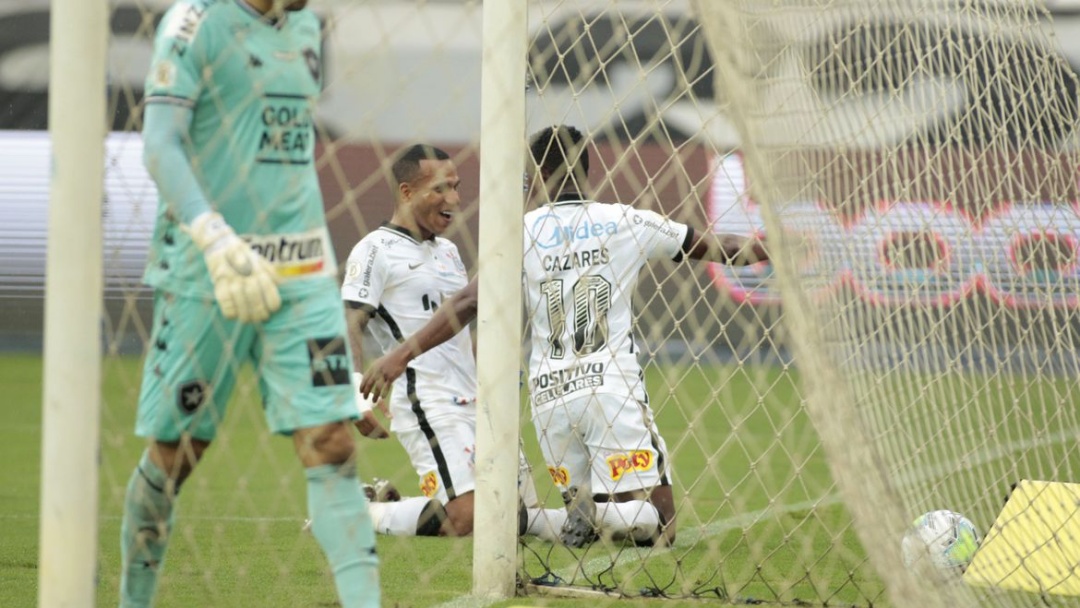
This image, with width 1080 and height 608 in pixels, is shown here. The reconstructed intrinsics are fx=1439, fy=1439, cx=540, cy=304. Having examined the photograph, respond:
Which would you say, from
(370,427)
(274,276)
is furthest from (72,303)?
(370,427)

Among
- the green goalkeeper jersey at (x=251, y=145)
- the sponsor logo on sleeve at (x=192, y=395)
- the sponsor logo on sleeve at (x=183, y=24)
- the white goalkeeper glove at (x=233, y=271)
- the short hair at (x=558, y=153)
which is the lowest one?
the sponsor logo on sleeve at (x=192, y=395)

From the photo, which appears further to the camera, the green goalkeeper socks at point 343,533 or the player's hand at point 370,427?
the player's hand at point 370,427

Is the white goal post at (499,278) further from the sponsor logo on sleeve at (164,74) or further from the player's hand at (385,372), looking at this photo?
the sponsor logo on sleeve at (164,74)

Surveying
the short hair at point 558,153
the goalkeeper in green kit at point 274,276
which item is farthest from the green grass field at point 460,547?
the short hair at point 558,153

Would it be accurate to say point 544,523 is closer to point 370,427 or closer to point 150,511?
point 370,427

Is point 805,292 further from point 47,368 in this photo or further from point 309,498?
point 47,368

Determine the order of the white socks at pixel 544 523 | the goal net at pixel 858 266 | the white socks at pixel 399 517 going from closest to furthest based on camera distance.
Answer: the goal net at pixel 858 266 < the white socks at pixel 544 523 < the white socks at pixel 399 517

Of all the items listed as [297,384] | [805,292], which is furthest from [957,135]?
[297,384]

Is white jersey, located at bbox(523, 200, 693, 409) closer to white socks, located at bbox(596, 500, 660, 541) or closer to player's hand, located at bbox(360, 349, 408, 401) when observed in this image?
white socks, located at bbox(596, 500, 660, 541)

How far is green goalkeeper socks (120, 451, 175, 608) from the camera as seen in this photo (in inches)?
120

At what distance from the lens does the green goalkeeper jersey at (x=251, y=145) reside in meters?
2.88

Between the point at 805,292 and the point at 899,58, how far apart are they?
4.74 feet

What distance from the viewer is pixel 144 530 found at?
10.1 feet

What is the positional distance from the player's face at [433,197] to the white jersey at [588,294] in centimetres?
53
